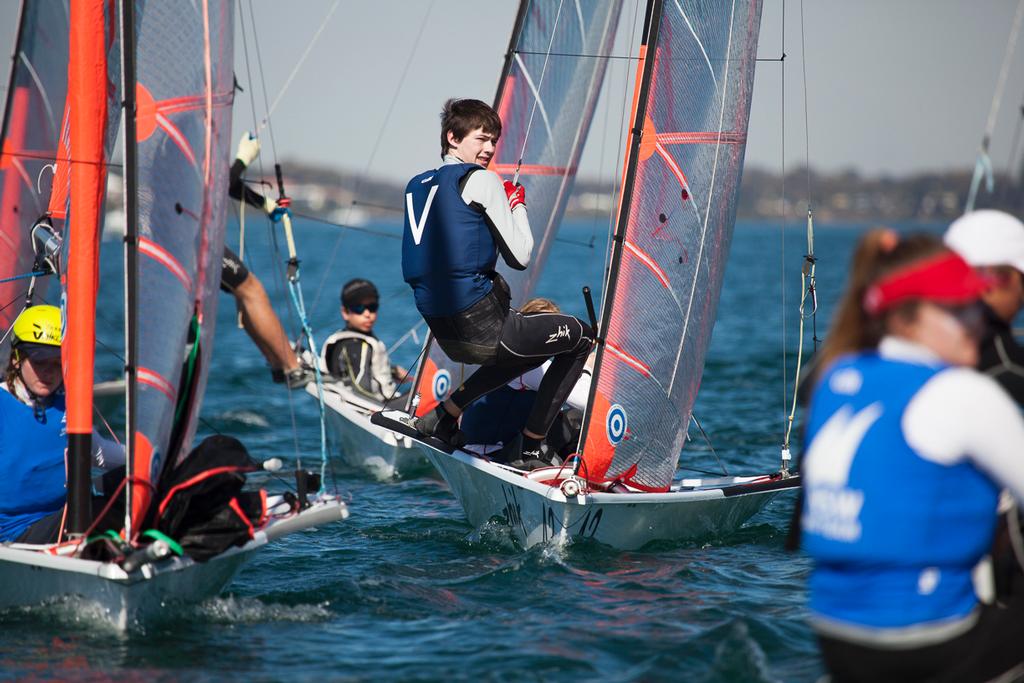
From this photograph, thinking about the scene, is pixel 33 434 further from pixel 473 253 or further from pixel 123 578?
pixel 473 253

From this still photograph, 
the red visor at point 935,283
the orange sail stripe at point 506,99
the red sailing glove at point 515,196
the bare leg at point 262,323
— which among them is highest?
the orange sail stripe at point 506,99

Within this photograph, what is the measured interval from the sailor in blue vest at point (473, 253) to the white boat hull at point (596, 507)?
A: 1.92 feet

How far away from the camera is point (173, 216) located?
458 centimetres

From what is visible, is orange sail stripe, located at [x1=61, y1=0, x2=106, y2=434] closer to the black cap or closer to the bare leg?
the bare leg

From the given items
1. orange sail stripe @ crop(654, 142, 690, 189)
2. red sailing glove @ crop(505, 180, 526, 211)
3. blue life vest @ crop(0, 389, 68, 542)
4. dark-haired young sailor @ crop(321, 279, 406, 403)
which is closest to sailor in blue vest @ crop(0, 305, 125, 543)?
blue life vest @ crop(0, 389, 68, 542)

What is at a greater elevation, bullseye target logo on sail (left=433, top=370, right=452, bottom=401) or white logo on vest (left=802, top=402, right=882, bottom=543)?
A: white logo on vest (left=802, top=402, right=882, bottom=543)

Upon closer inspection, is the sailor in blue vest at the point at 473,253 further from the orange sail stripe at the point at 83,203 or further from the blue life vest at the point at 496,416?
the orange sail stripe at the point at 83,203

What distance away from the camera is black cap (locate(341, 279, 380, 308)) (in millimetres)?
9156

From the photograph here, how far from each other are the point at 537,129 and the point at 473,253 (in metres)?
3.55

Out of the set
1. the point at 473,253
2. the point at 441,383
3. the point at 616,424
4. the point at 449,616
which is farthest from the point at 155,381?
the point at 441,383

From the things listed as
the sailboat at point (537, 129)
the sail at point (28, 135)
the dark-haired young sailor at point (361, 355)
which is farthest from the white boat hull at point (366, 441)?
the sail at point (28, 135)

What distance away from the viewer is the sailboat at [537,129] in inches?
340

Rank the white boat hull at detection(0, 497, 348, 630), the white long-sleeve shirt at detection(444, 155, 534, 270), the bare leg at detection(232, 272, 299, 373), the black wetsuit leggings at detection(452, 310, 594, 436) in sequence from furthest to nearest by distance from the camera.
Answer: the bare leg at detection(232, 272, 299, 373) < the black wetsuit leggings at detection(452, 310, 594, 436) < the white long-sleeve shirt at detection(444, 155, 534, 270) < the white boat hull at detection(0, 497, 348, 630)

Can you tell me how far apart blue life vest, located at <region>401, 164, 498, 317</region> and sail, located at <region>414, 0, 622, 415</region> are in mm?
2815
